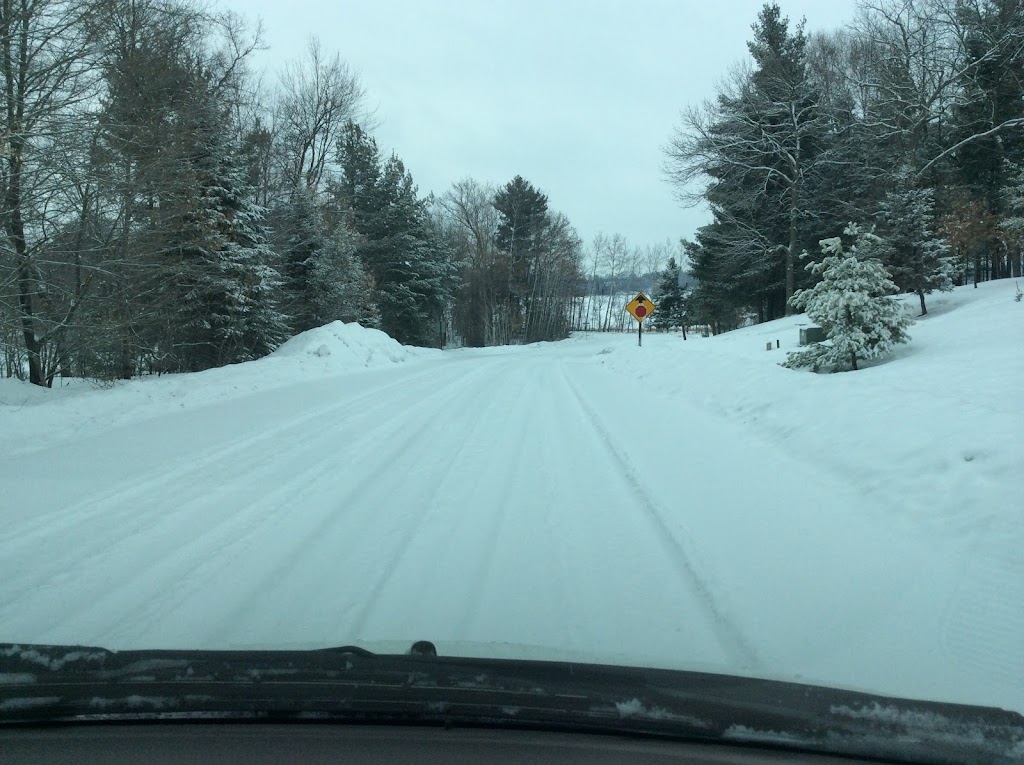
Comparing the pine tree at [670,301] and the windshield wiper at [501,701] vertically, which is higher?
the pine tree at [670,301]

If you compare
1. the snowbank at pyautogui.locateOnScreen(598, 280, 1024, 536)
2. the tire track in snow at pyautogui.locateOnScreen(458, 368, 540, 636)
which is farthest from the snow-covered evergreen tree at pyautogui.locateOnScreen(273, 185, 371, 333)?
the tire track in snow at pyautogui.locateOnScreen(458, 368, 540, 636)

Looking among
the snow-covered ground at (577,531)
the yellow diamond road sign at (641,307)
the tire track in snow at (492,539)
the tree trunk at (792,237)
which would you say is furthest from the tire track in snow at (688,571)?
the tree trunk at (792,237)

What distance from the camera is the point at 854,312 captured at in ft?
41.2

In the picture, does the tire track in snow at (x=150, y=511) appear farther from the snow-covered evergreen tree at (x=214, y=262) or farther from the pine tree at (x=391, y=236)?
the pine tree at (x=391, y=236)

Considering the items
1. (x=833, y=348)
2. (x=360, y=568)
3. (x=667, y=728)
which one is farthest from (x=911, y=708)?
(x=833, y=348)

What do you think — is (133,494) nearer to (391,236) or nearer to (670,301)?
(391,236)

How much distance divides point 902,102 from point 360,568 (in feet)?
106

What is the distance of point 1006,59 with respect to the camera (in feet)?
81.5

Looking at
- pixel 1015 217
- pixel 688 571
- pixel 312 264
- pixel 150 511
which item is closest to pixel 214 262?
pixel 312 264

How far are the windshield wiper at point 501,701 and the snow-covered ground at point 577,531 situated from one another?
51cm

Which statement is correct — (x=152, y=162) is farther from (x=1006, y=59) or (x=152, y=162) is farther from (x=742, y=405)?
(x=1006, y=59)

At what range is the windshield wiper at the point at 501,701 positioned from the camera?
7.20 feet

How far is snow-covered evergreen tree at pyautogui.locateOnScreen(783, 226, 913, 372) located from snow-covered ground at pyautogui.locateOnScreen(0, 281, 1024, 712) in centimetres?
211

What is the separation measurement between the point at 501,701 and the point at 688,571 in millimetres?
2541
